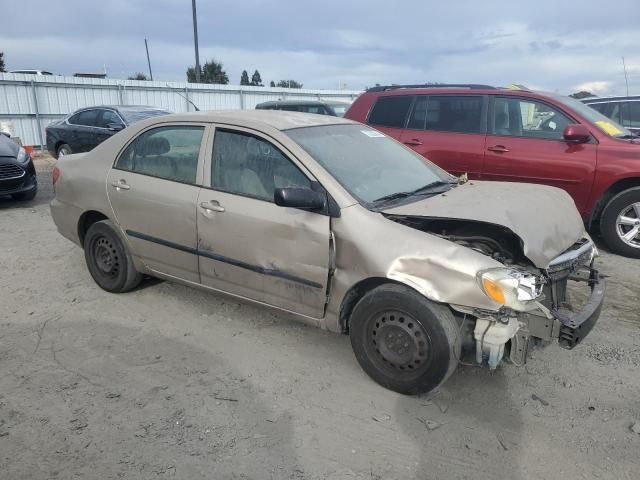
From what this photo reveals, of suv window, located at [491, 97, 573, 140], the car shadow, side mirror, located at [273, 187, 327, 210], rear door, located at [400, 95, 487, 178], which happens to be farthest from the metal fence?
the car shadow

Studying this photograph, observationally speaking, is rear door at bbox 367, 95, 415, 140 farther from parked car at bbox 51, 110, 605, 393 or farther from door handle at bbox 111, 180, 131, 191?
door handle at bbox 111, 180, 131, 191

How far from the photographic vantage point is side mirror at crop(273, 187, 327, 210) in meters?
3.13

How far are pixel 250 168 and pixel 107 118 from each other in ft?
31.1

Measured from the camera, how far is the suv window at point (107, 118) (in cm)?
1154

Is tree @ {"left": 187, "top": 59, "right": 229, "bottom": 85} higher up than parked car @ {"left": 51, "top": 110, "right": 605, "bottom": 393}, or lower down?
higher up

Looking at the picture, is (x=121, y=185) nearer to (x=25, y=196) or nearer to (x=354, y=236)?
(x=354, y=236)

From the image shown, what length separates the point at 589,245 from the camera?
362 cm

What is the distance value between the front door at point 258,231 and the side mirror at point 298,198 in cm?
11

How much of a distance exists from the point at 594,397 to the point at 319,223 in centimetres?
194

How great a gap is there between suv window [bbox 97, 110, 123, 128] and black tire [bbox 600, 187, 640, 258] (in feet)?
31.5

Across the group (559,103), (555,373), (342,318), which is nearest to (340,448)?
(342,318)

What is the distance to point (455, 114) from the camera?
659cm

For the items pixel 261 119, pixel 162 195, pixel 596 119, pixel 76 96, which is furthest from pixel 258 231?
pixel 76 96

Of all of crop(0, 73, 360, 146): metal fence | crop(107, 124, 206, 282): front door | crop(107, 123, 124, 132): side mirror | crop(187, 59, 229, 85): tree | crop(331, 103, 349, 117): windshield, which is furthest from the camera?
crop(187, 59, 229, 85): tree
